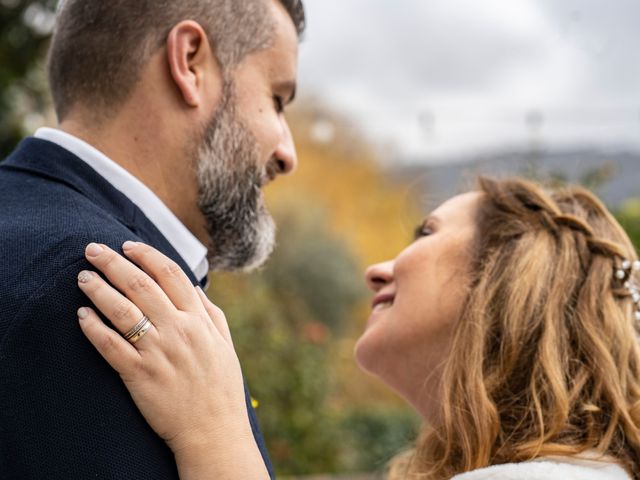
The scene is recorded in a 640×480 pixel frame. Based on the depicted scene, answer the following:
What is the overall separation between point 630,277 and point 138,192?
1433mm

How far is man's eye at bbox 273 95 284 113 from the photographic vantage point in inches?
80.5

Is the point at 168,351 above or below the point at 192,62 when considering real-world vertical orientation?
below

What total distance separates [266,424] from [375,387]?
6.86 meters

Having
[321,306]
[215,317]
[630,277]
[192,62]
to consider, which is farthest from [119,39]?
[321,306]

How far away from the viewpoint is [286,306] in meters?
12.8

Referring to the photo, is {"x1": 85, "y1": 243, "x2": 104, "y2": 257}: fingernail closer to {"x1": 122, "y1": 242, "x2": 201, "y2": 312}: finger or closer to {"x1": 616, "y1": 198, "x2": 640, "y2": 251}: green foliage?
{"x1": 122, "y1": 242, "x2": 201, "y2": 312}: finger

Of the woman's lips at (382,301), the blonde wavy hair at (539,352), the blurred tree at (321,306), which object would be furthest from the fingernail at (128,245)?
the blurred tree at (321,306)

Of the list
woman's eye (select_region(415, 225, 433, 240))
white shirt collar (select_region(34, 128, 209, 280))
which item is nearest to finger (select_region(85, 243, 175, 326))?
white shirt collar (select_region(34, 128, 209, 280))

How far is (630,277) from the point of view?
2.28m

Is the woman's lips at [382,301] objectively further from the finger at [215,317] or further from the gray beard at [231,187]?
the finger at [215,317]

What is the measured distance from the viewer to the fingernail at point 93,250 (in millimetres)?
1333

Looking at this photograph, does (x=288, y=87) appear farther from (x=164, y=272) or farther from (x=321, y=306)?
(x=321, y=306)

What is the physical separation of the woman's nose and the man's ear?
921 mm

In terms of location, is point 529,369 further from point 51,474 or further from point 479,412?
point 51,474
